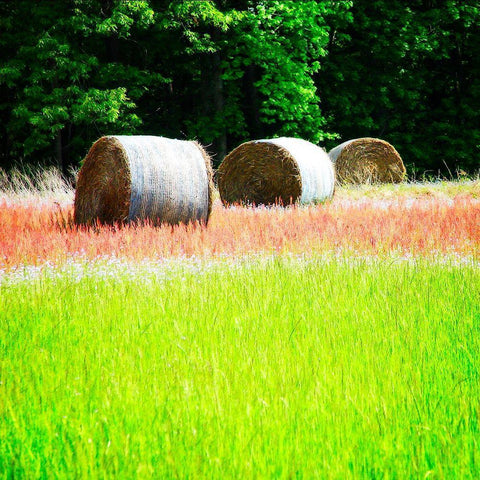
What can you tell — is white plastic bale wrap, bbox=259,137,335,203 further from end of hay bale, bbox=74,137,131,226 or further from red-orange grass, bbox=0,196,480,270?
end of hay bale, bbox=74,137,131,226

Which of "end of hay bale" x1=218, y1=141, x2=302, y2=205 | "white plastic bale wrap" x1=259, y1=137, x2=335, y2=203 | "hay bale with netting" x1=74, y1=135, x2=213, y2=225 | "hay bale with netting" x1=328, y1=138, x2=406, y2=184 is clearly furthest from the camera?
"hay bale with netting" x1=328, y1=138, x2=406, y2=184

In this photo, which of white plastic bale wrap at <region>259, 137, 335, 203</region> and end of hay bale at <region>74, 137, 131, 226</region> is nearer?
end of hay bale at <region>74, 137, 131, 226</region>

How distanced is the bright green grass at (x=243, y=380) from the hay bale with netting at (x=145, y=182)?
12.0 feet

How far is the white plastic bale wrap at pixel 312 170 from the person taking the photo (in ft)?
38.4

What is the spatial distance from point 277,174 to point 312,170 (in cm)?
73

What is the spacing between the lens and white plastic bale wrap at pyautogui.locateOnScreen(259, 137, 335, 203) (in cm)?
1169

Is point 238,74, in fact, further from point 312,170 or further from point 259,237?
point 259,237

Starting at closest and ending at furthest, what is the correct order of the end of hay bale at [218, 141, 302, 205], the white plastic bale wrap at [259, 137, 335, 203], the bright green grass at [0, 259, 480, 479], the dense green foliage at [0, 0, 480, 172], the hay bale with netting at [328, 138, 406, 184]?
the bright green grass at [0, 259, 480, 479]
the white plastic bale wrap at [259, 137, 335, 203]
the end of hay bale at [218, 141, 302, 205]
the hay bale with netting at [328, 138, 406, 184]
the dense green foliage at [0, 0, 480, 172]

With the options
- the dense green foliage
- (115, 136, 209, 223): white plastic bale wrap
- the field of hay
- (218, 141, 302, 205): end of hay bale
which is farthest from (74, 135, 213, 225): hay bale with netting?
the dense green foliage

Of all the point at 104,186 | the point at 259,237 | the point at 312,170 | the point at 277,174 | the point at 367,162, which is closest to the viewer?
the point at 259,237

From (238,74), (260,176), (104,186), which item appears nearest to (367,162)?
(238,74)

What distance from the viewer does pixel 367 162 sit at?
18500 millimetres

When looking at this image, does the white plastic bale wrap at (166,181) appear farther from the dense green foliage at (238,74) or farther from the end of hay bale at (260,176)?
the dense green foliage at (238,74)

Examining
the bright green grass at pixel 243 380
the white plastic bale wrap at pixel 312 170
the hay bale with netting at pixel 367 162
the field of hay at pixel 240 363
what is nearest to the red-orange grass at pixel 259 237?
the field of hay at pixel 240 363
